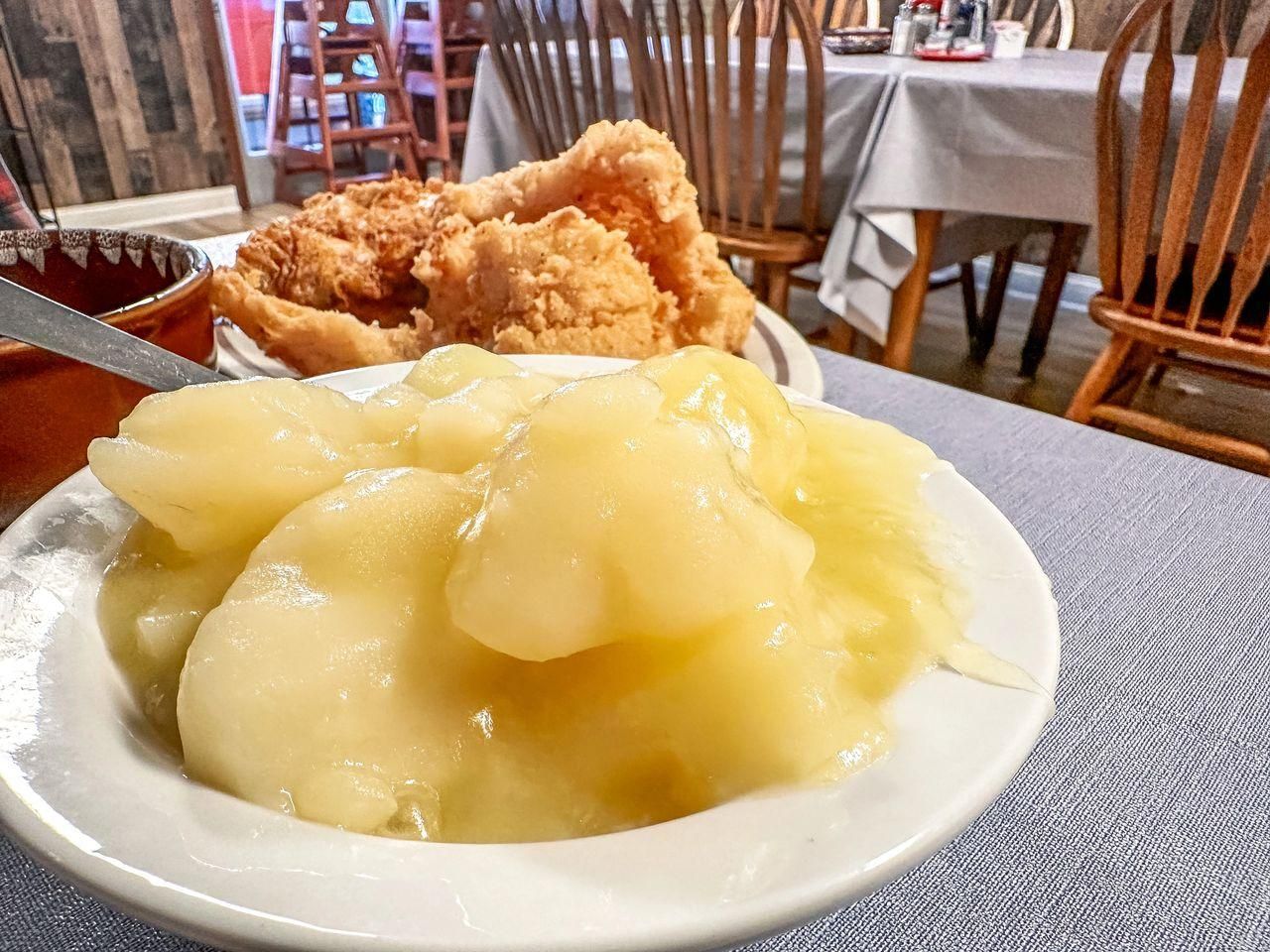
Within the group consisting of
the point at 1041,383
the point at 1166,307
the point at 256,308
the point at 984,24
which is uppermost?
the point at 984,24

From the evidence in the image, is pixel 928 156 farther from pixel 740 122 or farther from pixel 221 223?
pixel 221 223

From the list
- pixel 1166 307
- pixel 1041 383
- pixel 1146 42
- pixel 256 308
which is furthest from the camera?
pixel 1146 42

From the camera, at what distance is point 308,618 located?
27 cm

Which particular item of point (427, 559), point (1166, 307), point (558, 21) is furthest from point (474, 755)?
point (558, 21)

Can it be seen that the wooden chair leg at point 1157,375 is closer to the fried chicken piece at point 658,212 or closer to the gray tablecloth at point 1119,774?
the gray tablecloth at point 1119,774

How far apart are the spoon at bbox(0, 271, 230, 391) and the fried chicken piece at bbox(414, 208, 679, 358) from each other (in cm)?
24

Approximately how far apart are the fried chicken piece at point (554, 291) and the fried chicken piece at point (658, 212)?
0.02 metres

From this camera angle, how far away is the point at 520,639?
25cm

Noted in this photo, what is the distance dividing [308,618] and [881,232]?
5.41ft

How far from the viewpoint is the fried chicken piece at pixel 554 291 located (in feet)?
2.15

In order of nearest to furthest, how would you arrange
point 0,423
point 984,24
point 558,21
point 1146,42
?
point 0,423 < point 558,21 < point 984,24 < point 1146,42

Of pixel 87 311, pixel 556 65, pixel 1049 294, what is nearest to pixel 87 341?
pixel 87 311

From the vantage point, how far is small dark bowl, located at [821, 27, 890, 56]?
2166mm

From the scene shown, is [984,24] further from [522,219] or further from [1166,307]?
[522,219]
